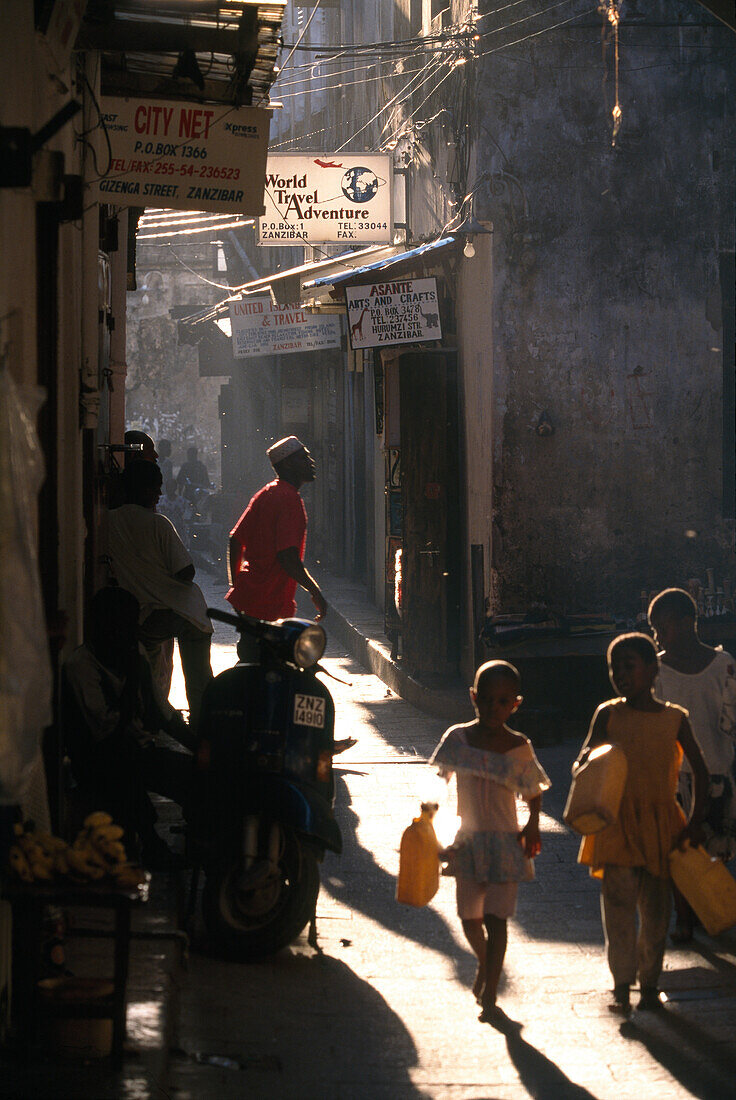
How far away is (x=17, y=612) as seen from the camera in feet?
12.1

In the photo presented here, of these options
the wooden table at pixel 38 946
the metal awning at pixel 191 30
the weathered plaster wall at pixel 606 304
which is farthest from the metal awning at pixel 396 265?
the wooden table at pixel 38 946

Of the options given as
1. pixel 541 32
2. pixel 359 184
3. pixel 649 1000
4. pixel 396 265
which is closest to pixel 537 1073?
pixel 649 1000

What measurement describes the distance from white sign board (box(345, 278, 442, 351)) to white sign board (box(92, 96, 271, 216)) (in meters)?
3.31

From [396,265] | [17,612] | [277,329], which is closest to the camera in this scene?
[17,612]

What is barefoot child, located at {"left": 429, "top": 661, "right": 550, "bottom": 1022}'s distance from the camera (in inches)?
191

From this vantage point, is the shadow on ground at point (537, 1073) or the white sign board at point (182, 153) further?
the white sign board at point (182, 153)

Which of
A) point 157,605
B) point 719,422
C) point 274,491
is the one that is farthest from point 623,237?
point 157,605

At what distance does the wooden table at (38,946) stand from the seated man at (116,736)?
1651mm

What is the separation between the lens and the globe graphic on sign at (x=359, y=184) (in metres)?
13.5

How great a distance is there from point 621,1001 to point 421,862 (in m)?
0.88

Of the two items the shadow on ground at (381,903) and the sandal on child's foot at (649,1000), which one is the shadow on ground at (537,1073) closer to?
the sandal on child's foot at (649,1000)

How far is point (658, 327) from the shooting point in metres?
10.8

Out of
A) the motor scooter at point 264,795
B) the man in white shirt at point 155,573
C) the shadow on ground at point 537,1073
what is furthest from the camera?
the man in white shirt at point 155,573

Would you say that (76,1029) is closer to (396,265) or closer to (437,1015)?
(437,1015)
